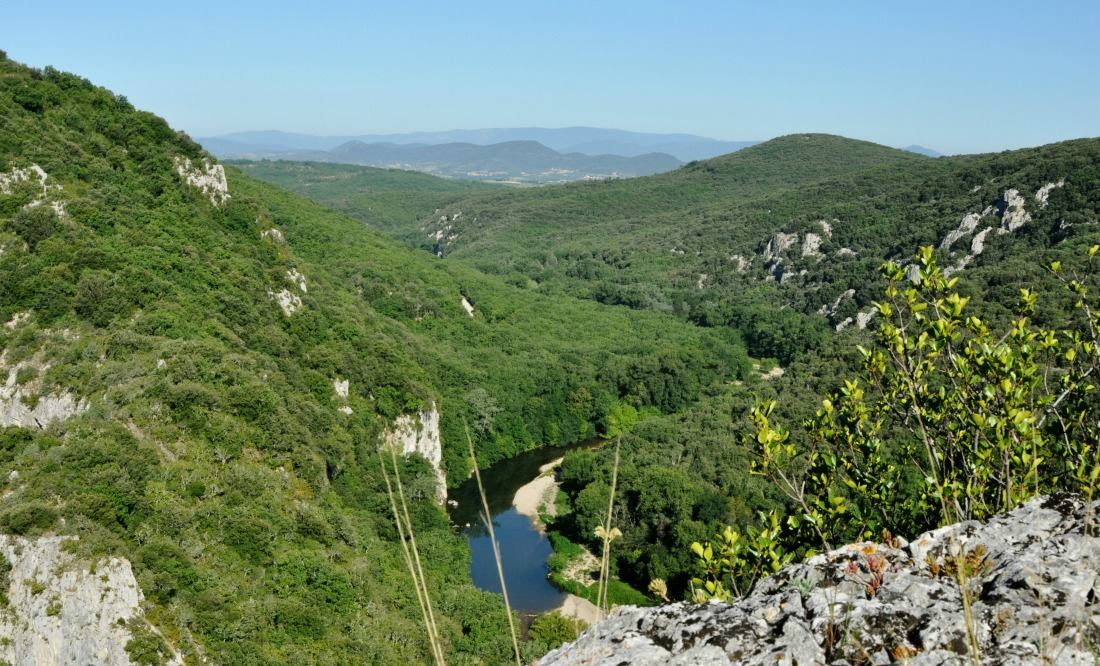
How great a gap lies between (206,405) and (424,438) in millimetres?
24725

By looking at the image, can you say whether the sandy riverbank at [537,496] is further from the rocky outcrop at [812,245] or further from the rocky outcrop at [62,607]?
the rocky outcrop at [812,245]

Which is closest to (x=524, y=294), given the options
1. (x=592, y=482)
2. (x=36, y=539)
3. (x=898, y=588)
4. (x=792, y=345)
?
(x=792, y=345)

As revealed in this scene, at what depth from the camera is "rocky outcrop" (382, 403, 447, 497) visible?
51531mm

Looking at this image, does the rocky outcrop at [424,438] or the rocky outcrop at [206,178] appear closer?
the rocky outcrop at [206,178]

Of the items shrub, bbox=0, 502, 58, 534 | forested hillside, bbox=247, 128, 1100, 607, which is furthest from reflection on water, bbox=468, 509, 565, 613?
shrub, bbox=0, 502, 58, 534

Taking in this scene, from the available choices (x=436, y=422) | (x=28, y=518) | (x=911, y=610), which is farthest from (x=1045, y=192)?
(x=28, y=518)

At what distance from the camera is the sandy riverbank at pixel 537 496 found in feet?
179

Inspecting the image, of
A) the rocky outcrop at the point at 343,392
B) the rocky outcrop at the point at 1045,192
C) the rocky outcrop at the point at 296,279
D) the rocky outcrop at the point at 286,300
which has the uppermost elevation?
the rocky outcrop at the point at 1045,192

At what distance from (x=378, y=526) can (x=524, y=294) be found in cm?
6595

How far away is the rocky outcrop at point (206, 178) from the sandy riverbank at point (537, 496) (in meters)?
35.6

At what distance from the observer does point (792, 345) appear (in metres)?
92.8

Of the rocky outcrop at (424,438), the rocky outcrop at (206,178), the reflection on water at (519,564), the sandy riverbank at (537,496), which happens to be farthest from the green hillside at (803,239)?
the rocky outcrop at (206,178)

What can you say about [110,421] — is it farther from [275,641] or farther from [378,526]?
[378,526]

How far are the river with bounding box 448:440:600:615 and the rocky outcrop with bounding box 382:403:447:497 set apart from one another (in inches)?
132
